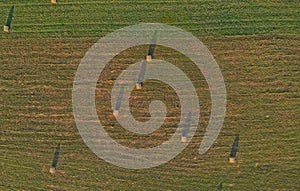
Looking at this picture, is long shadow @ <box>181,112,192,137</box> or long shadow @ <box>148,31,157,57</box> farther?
long shadow @ <box>148,31,157,57</box>

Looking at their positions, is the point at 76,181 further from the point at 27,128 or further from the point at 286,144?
the point at 286,144

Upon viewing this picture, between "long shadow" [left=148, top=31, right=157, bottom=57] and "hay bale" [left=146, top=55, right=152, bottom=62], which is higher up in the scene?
"long shadow" [left=148, top=31, right=157, bottom=57]

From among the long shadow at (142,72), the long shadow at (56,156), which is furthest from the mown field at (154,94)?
the long shadow at (142,72)

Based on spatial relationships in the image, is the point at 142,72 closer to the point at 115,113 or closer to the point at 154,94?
the point at 154,94

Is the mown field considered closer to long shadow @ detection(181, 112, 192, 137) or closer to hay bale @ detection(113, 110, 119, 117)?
hay bale @ detection(113, 110, 119, 117)

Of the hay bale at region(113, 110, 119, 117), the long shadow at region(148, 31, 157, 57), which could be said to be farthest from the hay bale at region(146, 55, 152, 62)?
the hay bale at region(113, 110, 119, 117)

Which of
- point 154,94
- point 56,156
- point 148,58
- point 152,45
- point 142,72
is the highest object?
point 152,45

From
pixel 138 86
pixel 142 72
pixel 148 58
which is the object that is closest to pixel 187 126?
pixel 138 86

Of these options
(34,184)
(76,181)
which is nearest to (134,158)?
(76,181)
